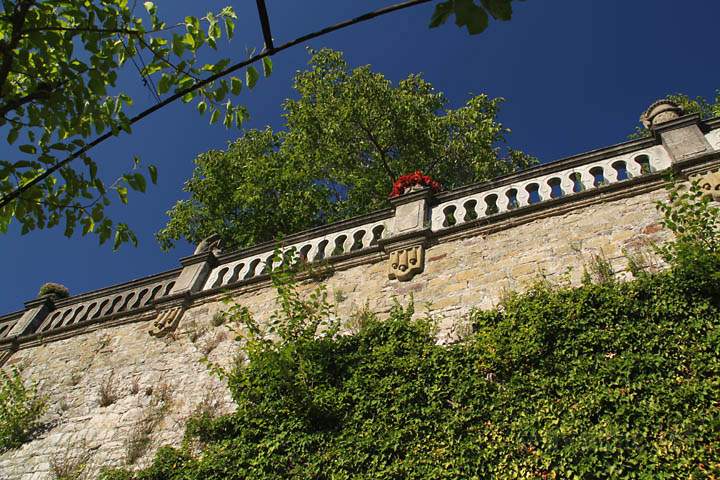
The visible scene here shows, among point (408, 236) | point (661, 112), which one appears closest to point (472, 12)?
point (408, 236)

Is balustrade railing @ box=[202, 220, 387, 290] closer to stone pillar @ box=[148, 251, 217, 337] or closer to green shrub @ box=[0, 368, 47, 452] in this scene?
stone pillar @ box=[148, 251, 217, 337]

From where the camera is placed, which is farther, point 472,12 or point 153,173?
point 153,173

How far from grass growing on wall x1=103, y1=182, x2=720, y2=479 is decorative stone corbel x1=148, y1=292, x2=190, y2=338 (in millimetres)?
2149

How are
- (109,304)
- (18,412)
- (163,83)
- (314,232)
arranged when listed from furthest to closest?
(109,304)
(314,232)
(18,412)
(163,83)

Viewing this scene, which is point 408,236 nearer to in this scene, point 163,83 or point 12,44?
point 163,83

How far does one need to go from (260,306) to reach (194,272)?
164cm

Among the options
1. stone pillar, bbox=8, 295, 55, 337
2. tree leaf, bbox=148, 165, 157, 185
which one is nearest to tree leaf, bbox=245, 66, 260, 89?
tree leaf, bbox=148, 165, 157, 185

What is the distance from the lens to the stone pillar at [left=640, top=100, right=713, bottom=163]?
24.2 feet

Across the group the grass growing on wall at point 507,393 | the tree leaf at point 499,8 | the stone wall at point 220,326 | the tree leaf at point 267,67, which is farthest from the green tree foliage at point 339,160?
the tree leaf at point 499,8

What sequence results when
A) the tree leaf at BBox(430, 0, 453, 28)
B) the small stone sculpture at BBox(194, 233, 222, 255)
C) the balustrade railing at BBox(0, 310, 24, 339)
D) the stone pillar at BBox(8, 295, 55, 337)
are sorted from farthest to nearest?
the balustrade railing at BBox(0, 310, 24, 339)
the stone pillar at BBox(8, 295, 55, 337)
the small stone sculpture at BBox(194, 233, 222, 255)
the tree leaf at BBox(430, 0, 453, 28)

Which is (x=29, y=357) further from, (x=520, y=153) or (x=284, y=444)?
(x=520, y=153)

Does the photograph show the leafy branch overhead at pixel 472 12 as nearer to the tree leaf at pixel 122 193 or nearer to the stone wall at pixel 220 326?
the tree leaf at pixel 122 193

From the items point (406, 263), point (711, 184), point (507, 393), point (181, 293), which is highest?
point (181, 293)

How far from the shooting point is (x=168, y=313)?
9.57 m
